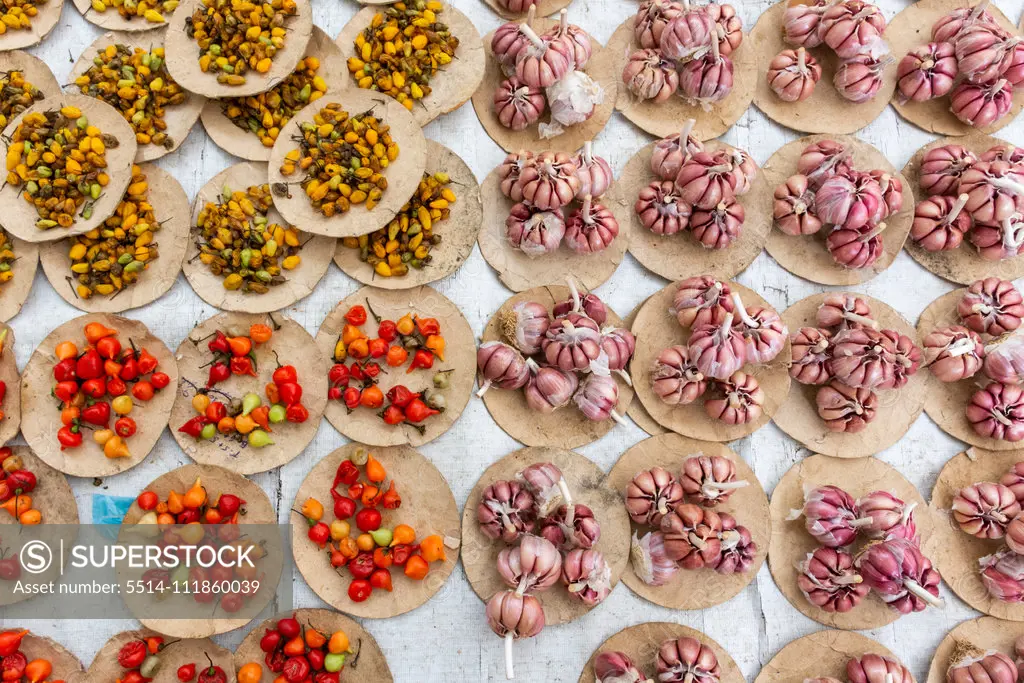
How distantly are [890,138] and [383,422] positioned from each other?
6.40 ft

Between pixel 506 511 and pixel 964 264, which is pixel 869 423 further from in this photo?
pixel 506 511

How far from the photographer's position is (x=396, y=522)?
1.94 m

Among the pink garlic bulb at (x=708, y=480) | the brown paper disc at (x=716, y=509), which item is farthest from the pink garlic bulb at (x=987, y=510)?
the pink garlic bulb at (x=708, y=480)

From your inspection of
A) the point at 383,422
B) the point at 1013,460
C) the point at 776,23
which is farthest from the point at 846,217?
the point at 383,422

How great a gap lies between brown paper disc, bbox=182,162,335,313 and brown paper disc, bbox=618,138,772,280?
970 millimetres

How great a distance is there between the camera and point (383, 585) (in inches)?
73.5

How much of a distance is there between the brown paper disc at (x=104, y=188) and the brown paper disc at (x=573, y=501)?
1.38m

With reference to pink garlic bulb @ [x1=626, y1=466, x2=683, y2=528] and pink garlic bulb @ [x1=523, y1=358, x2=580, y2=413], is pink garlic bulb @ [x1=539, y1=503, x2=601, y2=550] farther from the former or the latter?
pink garlic bulb @ [x1=523, y1=358, x2=580, y2=413]

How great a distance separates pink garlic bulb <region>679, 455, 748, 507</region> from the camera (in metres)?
1.89

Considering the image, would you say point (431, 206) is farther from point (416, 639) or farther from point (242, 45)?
point (416, 639)

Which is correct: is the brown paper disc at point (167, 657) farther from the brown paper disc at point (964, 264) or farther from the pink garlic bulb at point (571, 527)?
the brown paper disc at point (964, 264)

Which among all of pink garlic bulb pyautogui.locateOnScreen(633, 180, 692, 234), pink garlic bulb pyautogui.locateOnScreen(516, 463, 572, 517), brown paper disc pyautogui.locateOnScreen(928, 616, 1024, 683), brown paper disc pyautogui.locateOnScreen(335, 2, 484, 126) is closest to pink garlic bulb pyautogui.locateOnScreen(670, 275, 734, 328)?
pink garlic bulb pyautogui.locateOnScreen(633, 180, 692, 234)

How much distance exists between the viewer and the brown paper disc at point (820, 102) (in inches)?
88.5

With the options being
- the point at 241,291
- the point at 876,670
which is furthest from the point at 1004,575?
the point at 241,291
